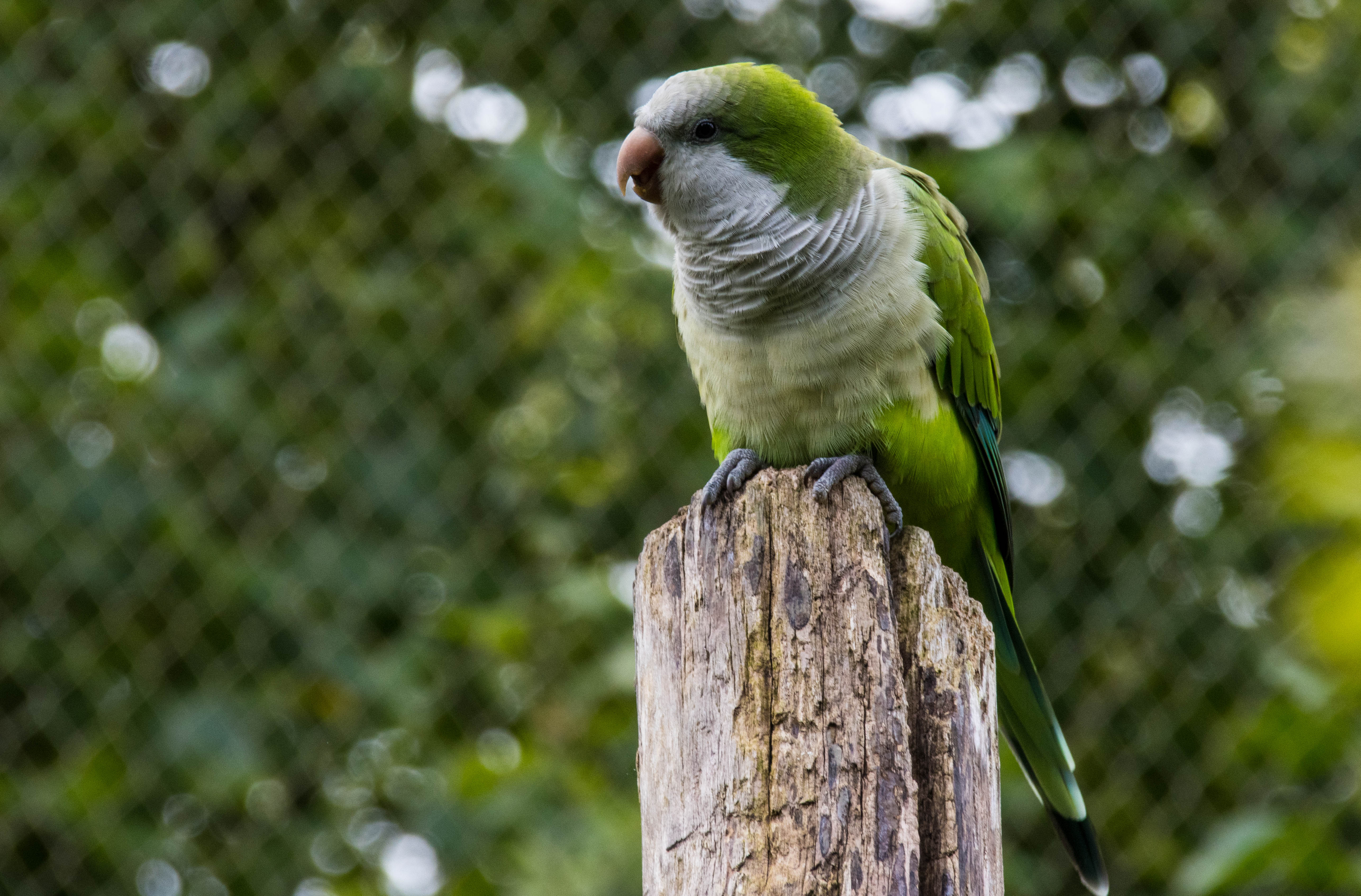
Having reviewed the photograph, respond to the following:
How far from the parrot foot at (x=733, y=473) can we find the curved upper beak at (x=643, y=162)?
480 millimetres

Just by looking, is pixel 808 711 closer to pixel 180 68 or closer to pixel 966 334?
pixel 966 334

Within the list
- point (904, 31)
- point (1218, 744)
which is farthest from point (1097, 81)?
point (1218, 744)

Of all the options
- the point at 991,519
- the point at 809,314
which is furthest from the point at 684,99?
the point at 991,519

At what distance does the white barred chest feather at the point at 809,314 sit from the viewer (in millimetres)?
2051

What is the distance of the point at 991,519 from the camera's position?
7.88 feet

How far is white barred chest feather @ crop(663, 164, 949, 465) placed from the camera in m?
2.05

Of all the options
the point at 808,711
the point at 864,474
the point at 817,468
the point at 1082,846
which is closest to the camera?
the point at 808,711

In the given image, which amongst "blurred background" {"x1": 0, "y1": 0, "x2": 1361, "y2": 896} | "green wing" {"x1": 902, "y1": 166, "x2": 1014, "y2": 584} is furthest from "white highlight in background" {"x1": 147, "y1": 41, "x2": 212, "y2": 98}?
"green wing" {"x1": 902, "y1": 166, "x2": 1014, "y2": 584}

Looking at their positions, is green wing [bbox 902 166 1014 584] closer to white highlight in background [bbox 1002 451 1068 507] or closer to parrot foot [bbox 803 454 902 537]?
parrot foot [bbox 803 454 902 537]

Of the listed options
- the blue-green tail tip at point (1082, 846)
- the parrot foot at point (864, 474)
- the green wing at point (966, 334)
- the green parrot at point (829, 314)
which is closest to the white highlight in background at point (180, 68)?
the green parrot at point (829, 314)

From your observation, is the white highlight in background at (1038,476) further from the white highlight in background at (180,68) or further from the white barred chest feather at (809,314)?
the white highlight in background at (180,68)

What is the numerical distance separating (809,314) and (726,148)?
0.34 m

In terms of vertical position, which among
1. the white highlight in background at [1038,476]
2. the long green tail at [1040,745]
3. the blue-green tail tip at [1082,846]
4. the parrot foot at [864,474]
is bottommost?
the white highlight in background at [1038,476]

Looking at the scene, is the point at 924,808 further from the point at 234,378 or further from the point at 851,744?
the point at 234,378
